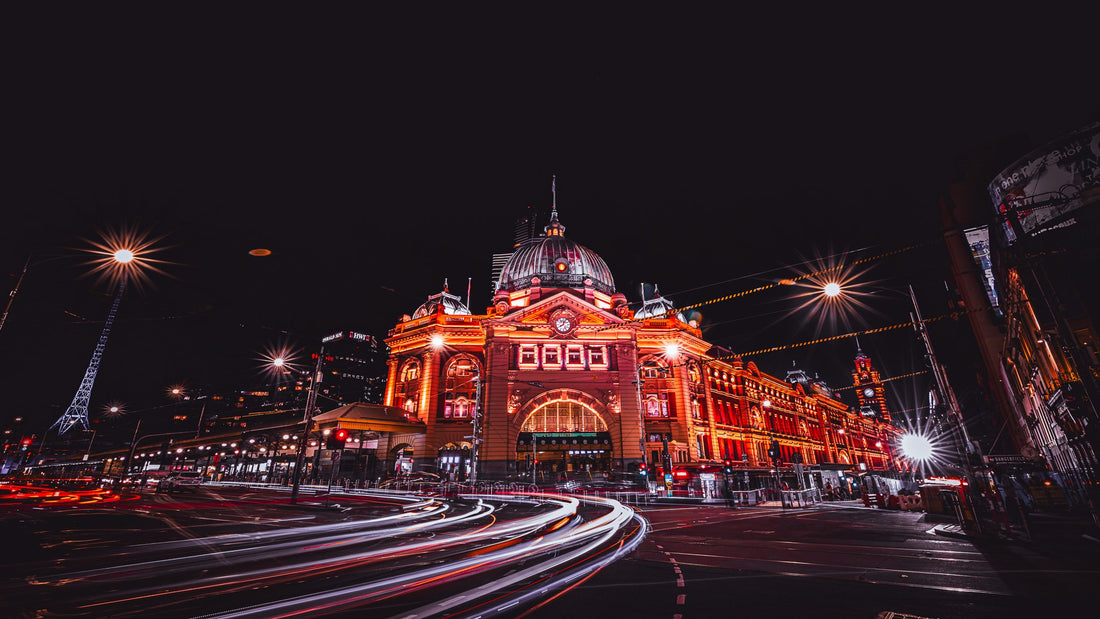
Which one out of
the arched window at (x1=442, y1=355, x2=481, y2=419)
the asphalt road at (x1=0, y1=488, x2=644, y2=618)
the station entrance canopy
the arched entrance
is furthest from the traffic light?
the arched window at (x1=442, y1=355, x2=481, y2=419)

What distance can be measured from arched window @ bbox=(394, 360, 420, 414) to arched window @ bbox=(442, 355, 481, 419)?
13.1ft

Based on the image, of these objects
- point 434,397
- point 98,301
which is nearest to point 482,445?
point 434,397

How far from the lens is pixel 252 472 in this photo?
79.7m

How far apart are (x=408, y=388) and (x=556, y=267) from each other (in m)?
26.9

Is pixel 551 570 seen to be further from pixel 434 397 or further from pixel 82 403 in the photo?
pixel 82 403

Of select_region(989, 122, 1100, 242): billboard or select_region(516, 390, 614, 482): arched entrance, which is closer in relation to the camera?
select_region(989, 122, 1100, 242): billboard

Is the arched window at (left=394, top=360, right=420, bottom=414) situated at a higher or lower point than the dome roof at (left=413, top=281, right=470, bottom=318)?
lower

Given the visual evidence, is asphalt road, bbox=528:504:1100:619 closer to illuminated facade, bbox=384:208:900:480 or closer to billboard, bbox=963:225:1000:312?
billboard, bbox=963:225:1000:312

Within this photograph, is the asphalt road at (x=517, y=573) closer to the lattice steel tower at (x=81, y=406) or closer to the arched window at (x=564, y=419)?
the arched window at (x=564, y=419)

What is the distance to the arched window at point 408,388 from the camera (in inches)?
2149

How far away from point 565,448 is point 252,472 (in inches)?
2499

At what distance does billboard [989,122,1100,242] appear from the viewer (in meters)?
22.3

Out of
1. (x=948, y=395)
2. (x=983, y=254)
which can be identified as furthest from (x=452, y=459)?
(x=983, y=254)

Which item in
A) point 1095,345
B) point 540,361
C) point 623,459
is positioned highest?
point 540,361
